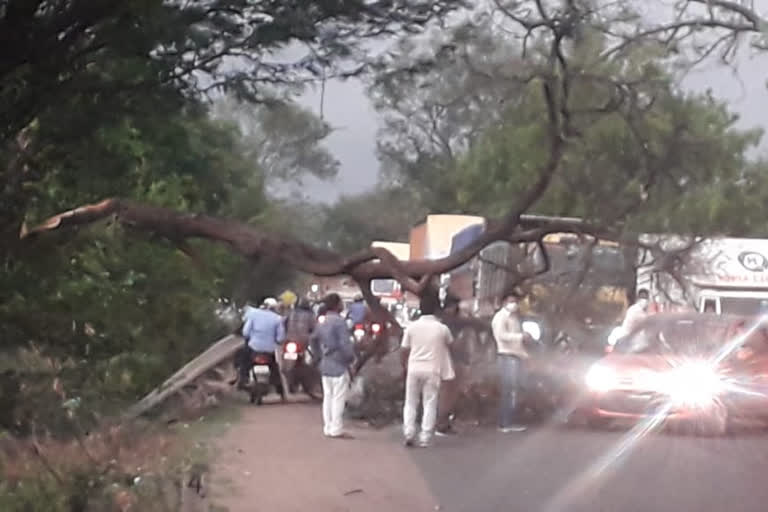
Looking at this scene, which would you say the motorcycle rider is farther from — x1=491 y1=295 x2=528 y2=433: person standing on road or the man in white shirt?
the man in white shirt

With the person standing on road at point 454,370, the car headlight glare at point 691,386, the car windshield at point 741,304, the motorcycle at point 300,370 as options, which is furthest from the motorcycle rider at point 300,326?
the car windshield at point 741,304

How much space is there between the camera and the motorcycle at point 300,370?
71.8 feet

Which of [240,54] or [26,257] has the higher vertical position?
[240,54]

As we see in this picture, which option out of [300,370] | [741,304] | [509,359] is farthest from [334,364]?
[741,304]

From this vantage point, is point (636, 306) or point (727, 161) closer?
point (636, 306)

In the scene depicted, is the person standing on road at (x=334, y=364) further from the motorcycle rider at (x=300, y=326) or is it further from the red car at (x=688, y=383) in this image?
the motorcycle rider at (x=300, y=326)

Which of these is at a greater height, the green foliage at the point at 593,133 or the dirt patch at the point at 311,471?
the green foliage at the point at 593,133

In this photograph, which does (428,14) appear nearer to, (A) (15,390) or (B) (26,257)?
(B) (26,257)

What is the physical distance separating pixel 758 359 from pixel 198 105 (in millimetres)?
8068

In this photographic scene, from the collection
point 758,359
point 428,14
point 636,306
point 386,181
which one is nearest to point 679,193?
point 636,306

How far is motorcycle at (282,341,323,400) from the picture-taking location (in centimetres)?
2189

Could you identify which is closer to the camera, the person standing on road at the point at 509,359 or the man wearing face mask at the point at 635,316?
the person standing on road at the point at 509,359

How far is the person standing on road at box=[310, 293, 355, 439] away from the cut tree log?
179 centimetres

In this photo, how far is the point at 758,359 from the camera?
17672 millimetres
